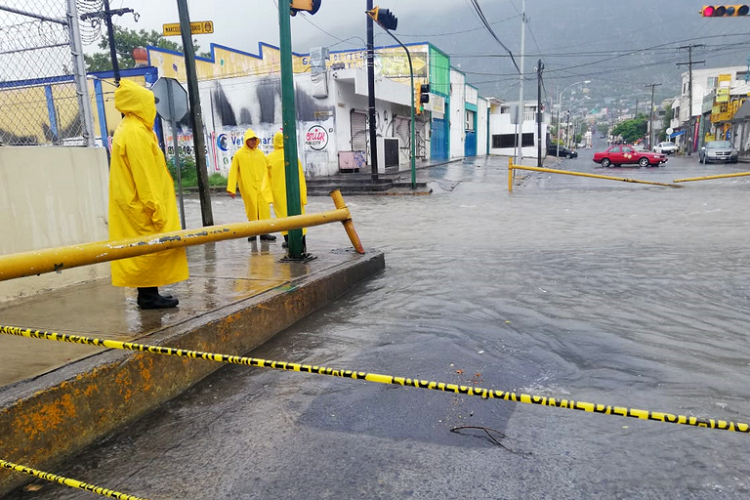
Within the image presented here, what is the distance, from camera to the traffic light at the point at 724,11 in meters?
13.9

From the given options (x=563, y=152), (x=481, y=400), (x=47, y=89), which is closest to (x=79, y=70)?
(x=47, y=89)

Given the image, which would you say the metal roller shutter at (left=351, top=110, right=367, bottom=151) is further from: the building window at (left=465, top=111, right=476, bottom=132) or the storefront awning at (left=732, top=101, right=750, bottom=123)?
the storefront awning at (left=732, top=101, right=750, bottom=123)

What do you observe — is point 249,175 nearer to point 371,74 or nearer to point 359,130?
point 371,74

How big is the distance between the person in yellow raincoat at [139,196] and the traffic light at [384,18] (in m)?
10.9

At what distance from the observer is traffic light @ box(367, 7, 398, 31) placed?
13.6m

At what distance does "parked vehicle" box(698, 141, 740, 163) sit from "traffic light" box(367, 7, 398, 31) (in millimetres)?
29276

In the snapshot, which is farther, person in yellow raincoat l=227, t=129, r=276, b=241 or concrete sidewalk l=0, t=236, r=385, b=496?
person in yellow raincoat l=227, t=129, r=276, b=241

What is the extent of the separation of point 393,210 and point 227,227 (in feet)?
32.7

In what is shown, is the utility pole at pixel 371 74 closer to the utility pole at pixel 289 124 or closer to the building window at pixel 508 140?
the utility pole at pixel 289 124

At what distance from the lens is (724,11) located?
14.2 metres

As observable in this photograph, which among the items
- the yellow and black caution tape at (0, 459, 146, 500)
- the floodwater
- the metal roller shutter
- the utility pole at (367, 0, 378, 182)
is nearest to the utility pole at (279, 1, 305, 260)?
the floodwater

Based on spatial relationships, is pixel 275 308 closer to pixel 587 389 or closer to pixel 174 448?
pixel 174 448

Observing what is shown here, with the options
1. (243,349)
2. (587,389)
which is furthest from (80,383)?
(587,389)

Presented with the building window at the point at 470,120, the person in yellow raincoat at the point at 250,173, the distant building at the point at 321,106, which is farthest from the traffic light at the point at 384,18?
the building window at the point at 470,120
